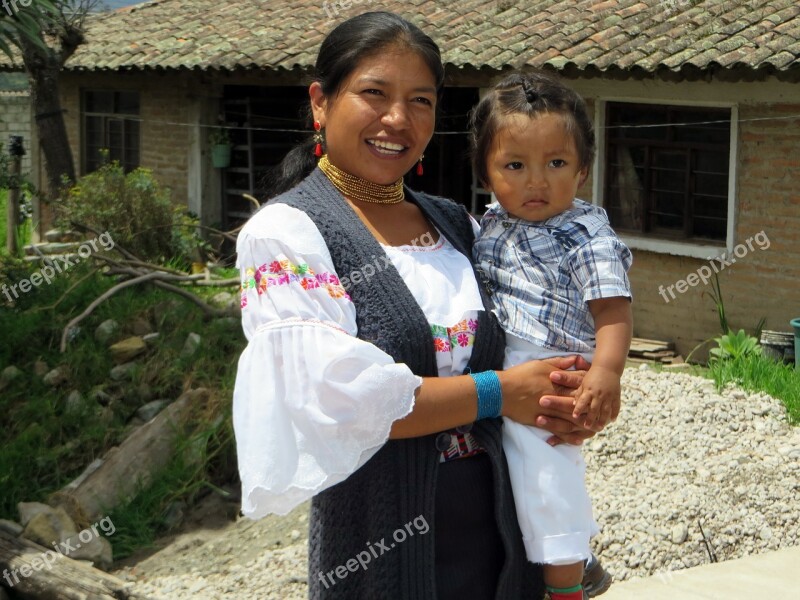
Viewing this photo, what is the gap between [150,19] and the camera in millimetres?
14406

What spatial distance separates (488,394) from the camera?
1964mm

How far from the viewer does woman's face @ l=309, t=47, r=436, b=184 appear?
2.04m

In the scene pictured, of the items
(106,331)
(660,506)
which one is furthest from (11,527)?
(660,506)

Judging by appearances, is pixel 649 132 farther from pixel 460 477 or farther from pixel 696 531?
pixel 460 477

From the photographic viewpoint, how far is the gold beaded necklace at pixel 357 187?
6.93ft

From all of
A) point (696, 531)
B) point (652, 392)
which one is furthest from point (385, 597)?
point (652, 392)

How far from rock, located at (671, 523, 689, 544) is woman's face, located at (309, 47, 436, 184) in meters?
3.24

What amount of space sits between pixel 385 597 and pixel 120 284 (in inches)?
246

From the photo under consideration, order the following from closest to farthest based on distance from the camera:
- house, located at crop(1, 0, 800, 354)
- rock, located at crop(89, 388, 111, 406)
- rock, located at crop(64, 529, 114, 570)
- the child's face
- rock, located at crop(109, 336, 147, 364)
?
the child's face, rock, located at crop(64, 529, 114, 570), rock, located at crop(89, 388, 111, 406), rock, located at crop(109, 336, 147, 364), house, located at crop(1, 0, 800, 354)

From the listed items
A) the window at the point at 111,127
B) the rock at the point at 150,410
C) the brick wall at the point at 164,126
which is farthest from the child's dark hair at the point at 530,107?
the window at the point at 111,127

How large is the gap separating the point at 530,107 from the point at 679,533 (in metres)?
3.16

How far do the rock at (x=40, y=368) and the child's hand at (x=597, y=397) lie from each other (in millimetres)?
6022

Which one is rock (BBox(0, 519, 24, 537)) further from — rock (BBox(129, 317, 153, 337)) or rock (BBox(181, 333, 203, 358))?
rock (BBox(129, 317, 153, 337))

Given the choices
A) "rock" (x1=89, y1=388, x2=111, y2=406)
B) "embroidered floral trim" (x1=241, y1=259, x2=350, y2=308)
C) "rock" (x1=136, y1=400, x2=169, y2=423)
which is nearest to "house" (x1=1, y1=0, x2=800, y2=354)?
"rock" (x1=136, y1=400, x2=169, y2=423)
